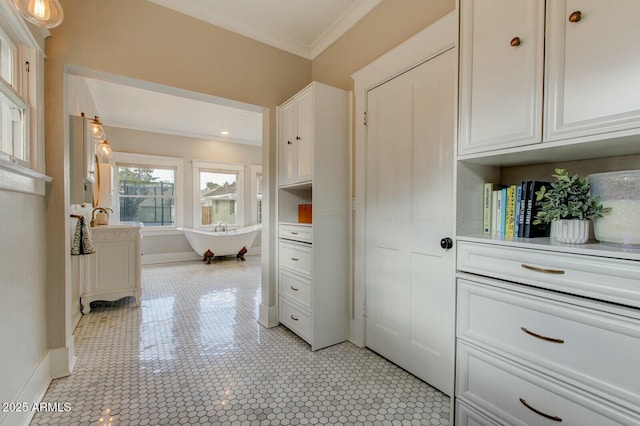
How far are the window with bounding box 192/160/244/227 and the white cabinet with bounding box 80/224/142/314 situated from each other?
9.37 feet

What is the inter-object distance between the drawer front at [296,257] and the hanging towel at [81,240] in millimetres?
1710

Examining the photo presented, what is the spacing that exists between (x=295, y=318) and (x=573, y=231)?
2.04m

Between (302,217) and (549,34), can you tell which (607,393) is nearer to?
(549,34)

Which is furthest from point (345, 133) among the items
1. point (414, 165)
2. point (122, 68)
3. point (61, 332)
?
point (61, 332)

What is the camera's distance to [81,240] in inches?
101

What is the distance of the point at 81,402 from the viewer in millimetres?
1693

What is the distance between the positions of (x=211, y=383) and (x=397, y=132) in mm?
2078

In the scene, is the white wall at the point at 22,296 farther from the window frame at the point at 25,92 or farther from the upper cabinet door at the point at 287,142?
the upper cabinet door at the point at 287,142

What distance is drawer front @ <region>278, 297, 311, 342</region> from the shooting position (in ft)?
7.81

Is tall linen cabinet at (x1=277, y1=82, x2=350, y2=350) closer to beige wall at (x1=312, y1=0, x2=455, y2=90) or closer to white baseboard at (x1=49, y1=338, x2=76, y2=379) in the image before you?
beige wall at (x1=312, y1=0, x2=455, y2=90)

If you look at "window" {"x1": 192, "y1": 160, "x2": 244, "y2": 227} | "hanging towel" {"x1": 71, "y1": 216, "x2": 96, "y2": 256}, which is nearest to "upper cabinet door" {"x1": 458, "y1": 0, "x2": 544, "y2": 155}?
"hanging towel" {"x1": 71, "y1": 216, "x2": 96, "y2": 256}

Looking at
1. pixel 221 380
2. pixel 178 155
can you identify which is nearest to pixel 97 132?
pixel 178 155

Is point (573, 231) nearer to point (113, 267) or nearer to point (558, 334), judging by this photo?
point (558, 334)

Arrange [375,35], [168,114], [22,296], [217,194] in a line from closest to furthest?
[22,296] < [375,35] < [168,114] < [217,194]
